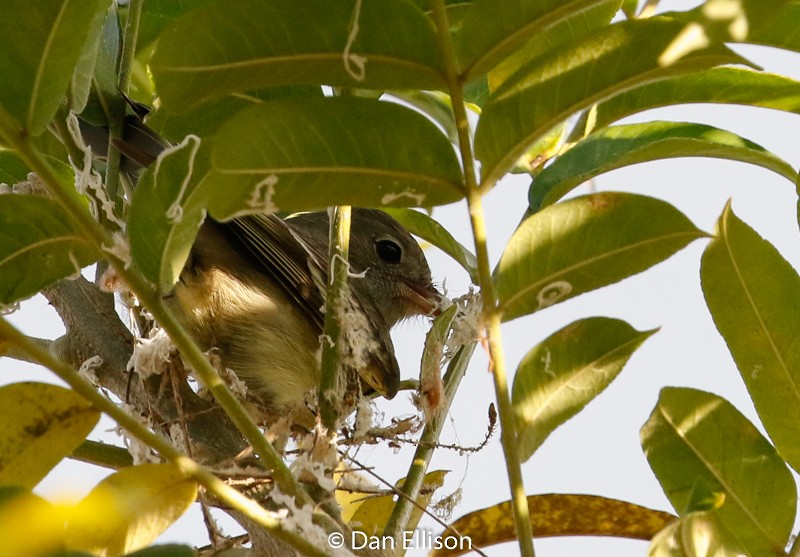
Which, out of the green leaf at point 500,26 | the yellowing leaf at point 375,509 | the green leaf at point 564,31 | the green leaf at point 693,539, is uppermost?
the green leaf at point 564,31

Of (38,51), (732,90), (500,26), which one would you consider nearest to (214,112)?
(38,51)

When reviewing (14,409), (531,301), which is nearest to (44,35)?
Answer: (14,409)

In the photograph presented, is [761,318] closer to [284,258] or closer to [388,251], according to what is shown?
[284,258]

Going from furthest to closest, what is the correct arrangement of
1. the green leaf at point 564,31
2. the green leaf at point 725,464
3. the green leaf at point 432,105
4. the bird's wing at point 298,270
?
the bird's wing at point 298,270 < the green leaf at point 432,105 < the green leaf at point 564,31 < the green leaf at point 725,464

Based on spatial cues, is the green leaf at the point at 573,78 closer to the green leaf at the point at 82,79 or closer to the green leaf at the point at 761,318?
the green leaf at the point at 761,318

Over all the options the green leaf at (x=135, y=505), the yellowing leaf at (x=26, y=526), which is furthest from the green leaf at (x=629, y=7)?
the yellowing leaf at (x=26, y=526)

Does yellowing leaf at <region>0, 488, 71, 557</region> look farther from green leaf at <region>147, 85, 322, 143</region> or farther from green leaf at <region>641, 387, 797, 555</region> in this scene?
green leaf at <region>147, 85, 322, 143</region>

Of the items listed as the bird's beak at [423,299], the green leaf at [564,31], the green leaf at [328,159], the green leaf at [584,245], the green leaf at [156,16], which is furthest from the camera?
the bird's beak at [423,299]

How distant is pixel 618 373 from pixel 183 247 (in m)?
0.68

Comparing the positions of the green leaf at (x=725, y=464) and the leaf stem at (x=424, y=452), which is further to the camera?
the leaf stem at (x=424, y=452)

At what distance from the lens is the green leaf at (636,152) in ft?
6.32

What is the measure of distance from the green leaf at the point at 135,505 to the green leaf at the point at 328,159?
0.35 metres

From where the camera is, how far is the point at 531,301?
1555 millimetres

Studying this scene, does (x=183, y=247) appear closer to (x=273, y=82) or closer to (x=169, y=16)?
(x=273, y=82)
